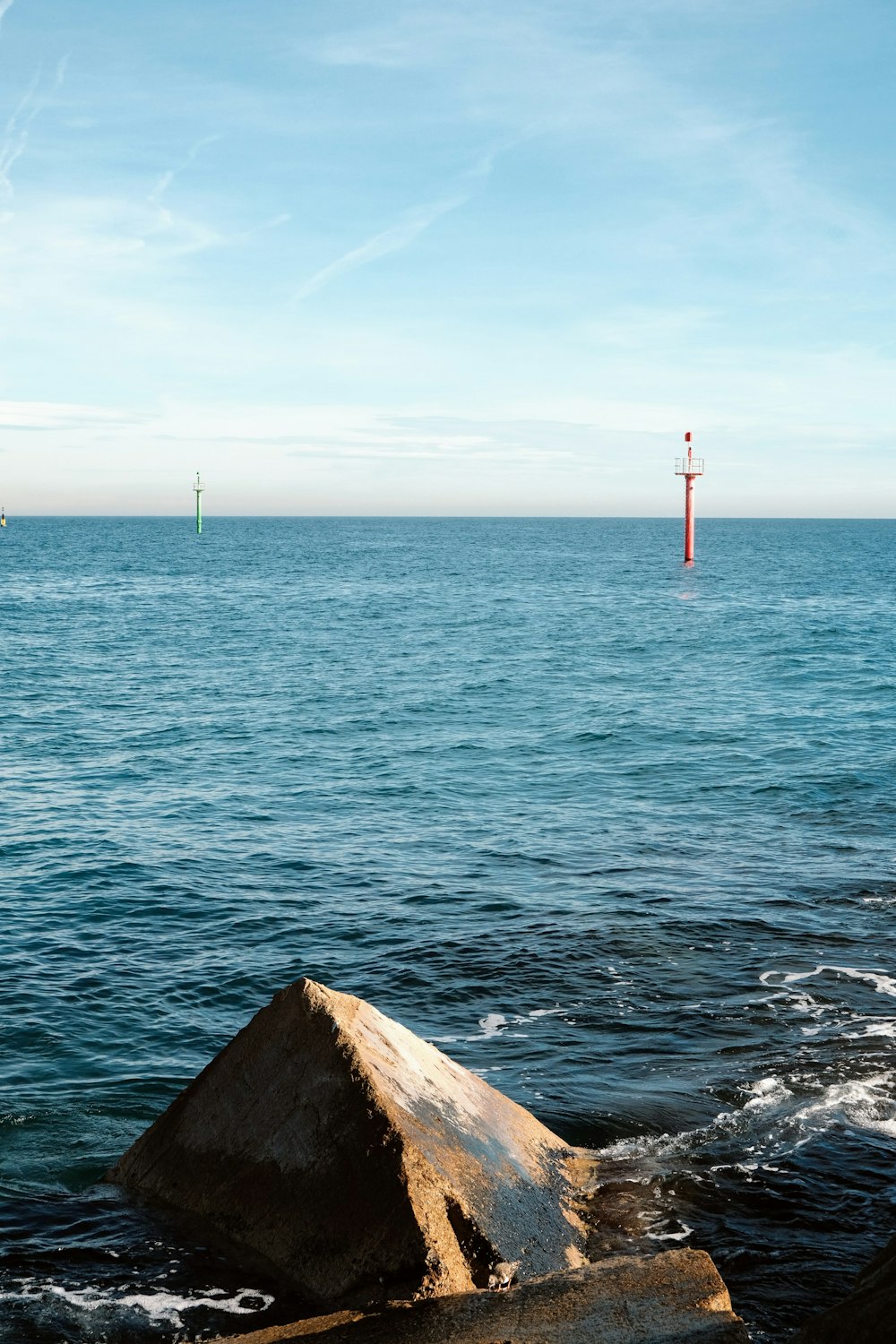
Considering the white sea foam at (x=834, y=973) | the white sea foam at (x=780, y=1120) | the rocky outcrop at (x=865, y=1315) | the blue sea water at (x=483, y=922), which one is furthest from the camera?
the white sea foam at (x=834, y=973)

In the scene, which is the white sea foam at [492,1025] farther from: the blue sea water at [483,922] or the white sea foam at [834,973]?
the white sea foam at [834,973]

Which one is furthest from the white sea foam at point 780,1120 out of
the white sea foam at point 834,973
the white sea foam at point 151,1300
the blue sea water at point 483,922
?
the white sea foam at point 151,1300

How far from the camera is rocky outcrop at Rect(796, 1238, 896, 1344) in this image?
5.18 metres

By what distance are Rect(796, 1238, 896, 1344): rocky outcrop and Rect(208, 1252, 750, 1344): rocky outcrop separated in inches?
19.3

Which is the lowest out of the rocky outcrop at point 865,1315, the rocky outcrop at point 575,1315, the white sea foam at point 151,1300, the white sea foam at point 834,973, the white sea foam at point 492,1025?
the white sea foam at point 492,1025

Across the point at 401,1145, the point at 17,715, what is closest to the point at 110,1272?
the point at 401,1145

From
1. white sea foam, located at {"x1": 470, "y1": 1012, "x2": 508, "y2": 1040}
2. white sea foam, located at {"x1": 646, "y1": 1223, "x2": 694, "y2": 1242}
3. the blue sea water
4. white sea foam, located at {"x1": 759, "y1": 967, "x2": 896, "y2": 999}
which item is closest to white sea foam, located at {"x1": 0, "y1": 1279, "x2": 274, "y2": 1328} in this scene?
the blue sea water

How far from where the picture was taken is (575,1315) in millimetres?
6086

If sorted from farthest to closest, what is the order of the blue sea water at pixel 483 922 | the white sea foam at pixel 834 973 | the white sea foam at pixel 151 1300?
the white sea foam at pixel 834 973 → the blue sea water at pixel 483 922 → the white sea foam at pixel 151 1300

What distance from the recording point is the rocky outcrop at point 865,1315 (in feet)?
17.0

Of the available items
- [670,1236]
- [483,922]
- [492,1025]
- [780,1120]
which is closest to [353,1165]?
[670,1236]

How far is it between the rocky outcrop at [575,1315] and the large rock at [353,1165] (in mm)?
296

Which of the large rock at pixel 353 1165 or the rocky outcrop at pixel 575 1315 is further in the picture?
the large rock at pixel 353 1165

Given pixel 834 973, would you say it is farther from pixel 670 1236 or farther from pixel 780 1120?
pixel 670 1236
